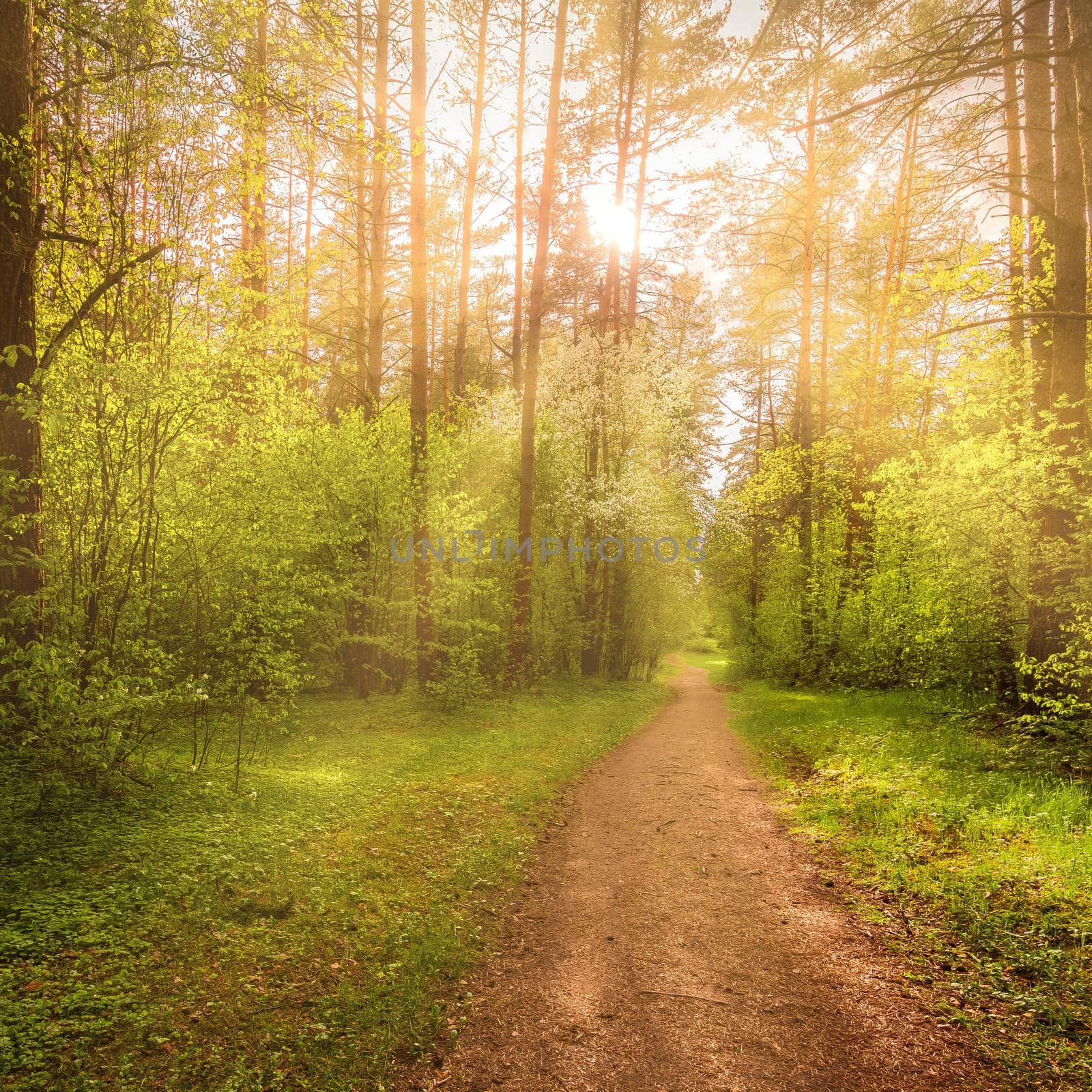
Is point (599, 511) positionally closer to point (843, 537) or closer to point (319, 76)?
point (843, 537)

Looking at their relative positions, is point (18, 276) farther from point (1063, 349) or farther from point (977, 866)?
point (1063, 349)

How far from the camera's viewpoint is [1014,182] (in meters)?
11.9

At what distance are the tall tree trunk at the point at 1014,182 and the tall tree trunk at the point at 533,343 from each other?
351 inches

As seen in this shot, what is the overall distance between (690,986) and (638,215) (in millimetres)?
21312

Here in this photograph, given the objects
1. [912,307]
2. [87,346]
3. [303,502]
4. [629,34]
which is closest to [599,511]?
[303,502]

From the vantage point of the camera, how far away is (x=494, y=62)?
58.6 ft

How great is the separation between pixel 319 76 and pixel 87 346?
48.4 feet

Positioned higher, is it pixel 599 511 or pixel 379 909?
pixel 599 511

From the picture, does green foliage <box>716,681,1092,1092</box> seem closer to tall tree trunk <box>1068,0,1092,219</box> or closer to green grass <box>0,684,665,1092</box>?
green grass <box>0,684,665,1092</box>

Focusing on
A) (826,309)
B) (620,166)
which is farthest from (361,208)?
(826,309)

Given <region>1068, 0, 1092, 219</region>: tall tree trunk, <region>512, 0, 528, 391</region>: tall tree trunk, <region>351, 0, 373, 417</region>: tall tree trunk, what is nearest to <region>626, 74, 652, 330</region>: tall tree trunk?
<region>512, 0, 528, 391</region>: tall tree trunk

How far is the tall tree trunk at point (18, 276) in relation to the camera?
20.2ft

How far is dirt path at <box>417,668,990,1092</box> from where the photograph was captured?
3504 mm

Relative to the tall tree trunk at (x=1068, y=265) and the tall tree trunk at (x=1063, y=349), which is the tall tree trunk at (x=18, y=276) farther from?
the tall tree trunk at (x=1068, y=265)
